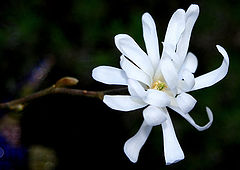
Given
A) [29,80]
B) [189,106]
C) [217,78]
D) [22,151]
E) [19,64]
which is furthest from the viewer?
→ [19,64]

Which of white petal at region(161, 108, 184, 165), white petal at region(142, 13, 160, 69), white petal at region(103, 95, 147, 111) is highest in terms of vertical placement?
white petal at region(142, 13, 160, 69)

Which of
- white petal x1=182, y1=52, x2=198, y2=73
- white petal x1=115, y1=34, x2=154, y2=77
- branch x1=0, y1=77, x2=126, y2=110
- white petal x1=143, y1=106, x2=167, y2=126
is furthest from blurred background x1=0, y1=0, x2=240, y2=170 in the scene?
white petal x1=143, y1=106, x2=167, y2=126

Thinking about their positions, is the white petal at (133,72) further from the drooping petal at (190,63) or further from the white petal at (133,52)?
the drooping petal at (190,63)

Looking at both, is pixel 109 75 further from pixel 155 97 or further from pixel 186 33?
pixel 186 33

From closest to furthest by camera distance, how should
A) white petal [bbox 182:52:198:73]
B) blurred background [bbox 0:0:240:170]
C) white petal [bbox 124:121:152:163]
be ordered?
white petal [bbox 124:121:152:163] → white petal [bbox 182:52:198:73] → blurred background [bbox 0:0:240:170]

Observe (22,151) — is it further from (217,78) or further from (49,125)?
(217,78)

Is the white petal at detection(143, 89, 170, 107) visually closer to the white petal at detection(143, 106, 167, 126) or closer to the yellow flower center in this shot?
the white petal at detection(143, 106, 167, 126)

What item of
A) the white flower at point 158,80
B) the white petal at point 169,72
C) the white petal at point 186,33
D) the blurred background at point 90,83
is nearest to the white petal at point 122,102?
the white flower at point 158,80

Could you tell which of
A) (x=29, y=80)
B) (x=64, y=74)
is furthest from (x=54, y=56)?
(x=29, y=80)
